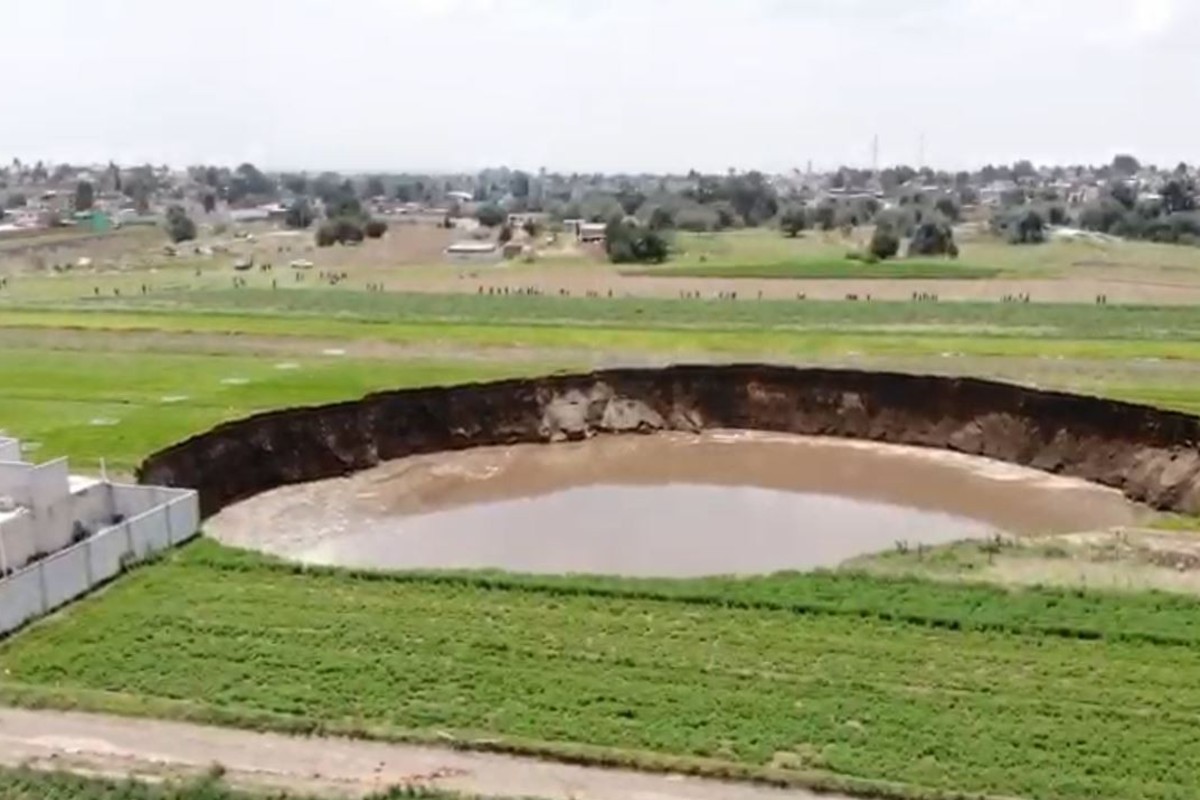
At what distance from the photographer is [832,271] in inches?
2731

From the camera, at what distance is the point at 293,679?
17.5 meters

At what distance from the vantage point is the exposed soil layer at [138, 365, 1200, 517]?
3050 cm

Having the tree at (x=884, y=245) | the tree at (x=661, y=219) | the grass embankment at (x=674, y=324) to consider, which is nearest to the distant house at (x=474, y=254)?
the tree at (x=661, y=219)

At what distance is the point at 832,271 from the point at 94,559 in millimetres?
53713

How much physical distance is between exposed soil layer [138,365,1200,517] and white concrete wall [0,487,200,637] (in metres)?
4.65

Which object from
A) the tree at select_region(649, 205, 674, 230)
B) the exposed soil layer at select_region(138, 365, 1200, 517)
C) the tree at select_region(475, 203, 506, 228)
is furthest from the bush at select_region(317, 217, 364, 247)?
the exposed soil layer at select_region(138, 365, 1200, 517)

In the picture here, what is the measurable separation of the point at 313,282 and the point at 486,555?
49201 mm

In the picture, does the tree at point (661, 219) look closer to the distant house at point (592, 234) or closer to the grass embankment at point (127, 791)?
the distant house at point (592, 234)

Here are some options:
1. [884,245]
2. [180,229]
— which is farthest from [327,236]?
[884,245]

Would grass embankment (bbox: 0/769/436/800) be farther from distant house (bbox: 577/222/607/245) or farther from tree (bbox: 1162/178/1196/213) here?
tree (bbox: 1162/178/1196/213)

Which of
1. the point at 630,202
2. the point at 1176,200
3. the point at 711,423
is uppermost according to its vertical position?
the point at 1176,200

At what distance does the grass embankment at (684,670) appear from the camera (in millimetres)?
15273

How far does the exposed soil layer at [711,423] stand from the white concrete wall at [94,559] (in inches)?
183

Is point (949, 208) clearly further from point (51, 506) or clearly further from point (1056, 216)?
point (51, 506)
